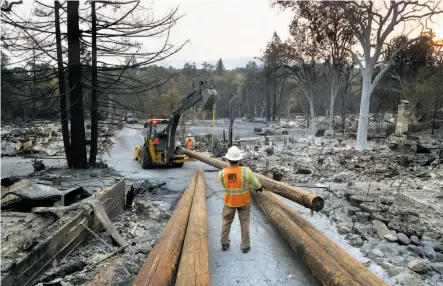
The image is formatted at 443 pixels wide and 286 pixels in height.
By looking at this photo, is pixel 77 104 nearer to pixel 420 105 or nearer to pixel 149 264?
pixel 149 264

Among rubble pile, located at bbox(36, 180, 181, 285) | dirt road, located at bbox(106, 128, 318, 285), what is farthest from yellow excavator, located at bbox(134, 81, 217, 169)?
dirt road, located at bbox(106, 128, 318, 285)

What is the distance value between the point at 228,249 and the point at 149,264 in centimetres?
199

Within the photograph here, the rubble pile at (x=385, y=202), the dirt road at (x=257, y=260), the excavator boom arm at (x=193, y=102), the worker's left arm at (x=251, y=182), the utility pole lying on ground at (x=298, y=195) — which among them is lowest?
the dirt road at (x=257, y=260)

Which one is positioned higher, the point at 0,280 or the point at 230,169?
the point at 230,169

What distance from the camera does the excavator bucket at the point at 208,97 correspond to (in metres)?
12.3

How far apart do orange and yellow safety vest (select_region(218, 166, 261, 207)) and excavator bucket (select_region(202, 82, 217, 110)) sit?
6757 millimetres

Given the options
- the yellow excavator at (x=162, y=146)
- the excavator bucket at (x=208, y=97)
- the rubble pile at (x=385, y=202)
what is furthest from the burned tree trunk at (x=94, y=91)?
the rubble pile at (x=385, y=202)

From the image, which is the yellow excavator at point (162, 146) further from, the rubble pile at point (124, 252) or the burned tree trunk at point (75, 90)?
the rubble pile at point (124, 252)

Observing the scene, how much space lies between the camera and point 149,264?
14.1ft

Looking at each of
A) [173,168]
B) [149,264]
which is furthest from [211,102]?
[149,264]

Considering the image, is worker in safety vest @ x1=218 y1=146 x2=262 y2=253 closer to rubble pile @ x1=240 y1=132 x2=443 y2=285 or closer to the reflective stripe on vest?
the reflective stripe on vest

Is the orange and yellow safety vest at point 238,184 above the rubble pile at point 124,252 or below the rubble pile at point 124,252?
above

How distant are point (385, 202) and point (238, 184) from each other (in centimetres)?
482

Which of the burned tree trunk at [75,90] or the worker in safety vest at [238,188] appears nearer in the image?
the worker in safety vest at [238,188]
